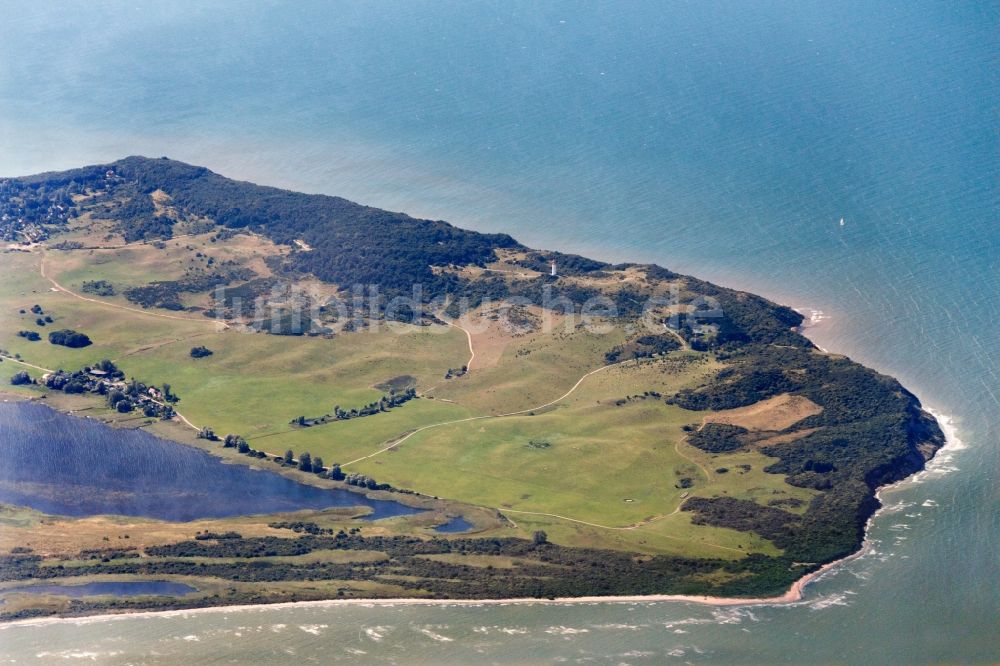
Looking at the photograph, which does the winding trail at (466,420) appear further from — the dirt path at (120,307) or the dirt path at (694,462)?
the dirt path at (120,307)

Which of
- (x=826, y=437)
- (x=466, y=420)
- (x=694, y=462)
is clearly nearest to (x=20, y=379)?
(x=466, y=420)

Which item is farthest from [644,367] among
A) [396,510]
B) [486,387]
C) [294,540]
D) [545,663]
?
[545,663]

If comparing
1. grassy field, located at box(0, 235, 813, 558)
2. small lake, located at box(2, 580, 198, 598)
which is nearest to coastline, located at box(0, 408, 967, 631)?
small lake, located at box(2, 580, 198, 598)

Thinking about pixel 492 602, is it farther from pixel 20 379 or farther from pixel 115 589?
pixel 20 379

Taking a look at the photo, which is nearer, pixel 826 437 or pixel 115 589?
pixel 115 589

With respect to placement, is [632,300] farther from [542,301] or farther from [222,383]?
[222,383]
